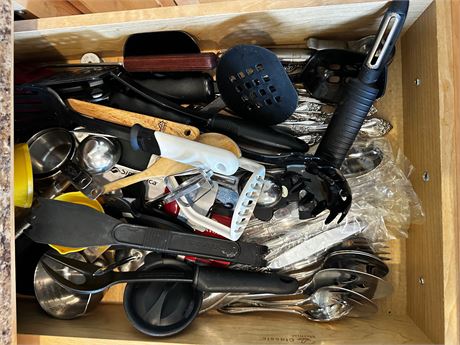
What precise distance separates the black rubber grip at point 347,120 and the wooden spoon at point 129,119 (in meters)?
0.20

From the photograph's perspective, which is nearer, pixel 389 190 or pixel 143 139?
pixel 143 139

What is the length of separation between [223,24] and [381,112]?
31 cm

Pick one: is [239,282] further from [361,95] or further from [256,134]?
[361,95]

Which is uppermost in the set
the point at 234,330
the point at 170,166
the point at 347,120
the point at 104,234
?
the point at 347,120

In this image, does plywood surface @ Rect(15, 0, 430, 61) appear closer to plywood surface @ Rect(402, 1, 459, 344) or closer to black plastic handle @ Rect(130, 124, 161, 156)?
plywood surface @ Rect(402, 1, 459, 344)

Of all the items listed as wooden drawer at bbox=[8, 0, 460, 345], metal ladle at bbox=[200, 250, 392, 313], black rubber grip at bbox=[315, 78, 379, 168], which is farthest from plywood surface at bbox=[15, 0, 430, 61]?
metal ladle at bbox=[200, 250, 392, 313]

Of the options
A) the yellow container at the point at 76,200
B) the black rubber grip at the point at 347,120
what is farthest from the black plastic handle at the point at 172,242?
the black rubber grip at the point at 347,120

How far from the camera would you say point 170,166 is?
689 mm

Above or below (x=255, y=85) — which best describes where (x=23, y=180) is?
below

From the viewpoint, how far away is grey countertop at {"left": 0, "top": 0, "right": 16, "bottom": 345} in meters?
Result: 0.59

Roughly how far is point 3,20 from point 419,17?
1.94 feet

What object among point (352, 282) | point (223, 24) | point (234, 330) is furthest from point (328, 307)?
point (223, 24)

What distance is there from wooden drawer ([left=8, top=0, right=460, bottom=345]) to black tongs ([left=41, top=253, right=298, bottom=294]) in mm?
67

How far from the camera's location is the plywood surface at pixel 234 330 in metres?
0.68
